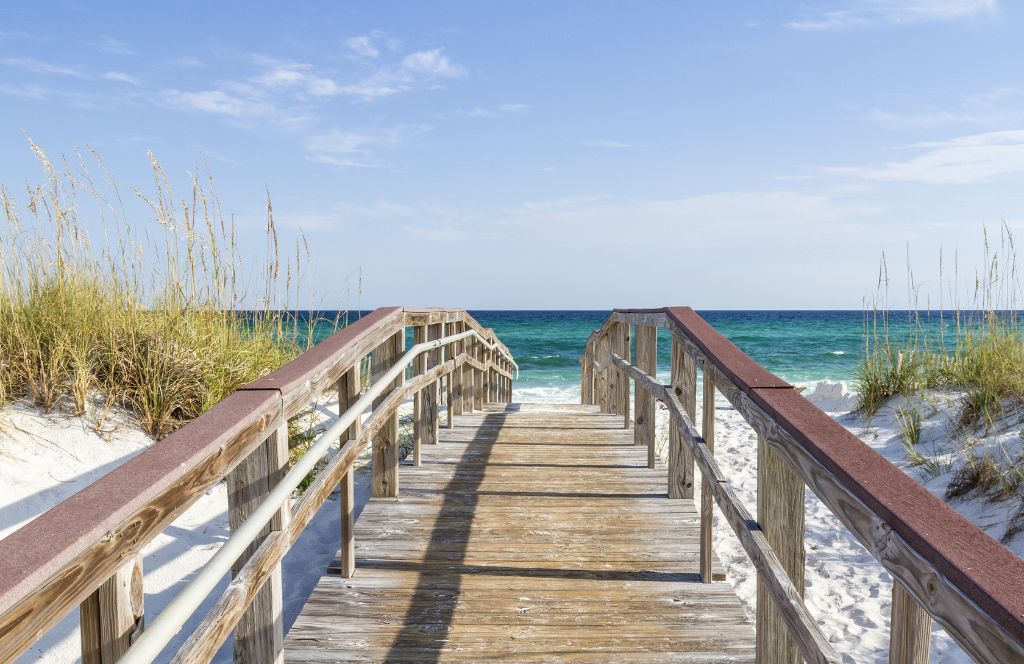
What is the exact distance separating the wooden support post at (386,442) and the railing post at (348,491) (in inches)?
26.2

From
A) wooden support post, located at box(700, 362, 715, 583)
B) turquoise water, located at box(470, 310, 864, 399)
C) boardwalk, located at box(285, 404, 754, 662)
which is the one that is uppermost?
wooden support post, located at box(700, 362, 715, 583)

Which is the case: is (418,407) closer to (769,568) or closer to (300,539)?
(300,539)

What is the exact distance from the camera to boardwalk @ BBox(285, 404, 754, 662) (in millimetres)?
2283

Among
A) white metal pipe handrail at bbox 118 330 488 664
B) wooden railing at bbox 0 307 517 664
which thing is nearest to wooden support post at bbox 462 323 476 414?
wooden railing at bbox 0 307 517 664

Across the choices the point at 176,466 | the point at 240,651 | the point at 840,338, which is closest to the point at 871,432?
the point at 240,651

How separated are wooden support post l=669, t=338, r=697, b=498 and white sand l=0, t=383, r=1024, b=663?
421 millimetres

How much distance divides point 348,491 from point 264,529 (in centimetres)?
74

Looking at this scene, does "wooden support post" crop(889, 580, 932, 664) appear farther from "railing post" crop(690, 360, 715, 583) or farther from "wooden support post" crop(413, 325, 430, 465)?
"wooden support post" crop(413, 325, 430, 465)

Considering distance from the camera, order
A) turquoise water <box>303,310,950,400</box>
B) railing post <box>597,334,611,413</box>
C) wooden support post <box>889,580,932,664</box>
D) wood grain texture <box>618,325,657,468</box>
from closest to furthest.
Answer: wooden support post <box>889,580,932,664</box> → wood grain texture <box>618,325,657,468</box> → railing post <box>597,334,611,413</box> → turquoise water <box>303,310,950,400</box>

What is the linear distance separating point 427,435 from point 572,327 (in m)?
38.7

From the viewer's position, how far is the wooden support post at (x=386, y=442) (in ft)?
11.7

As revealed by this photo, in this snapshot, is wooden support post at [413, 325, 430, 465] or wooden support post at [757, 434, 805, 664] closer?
wooden support post at [757, 434, 805, 664]

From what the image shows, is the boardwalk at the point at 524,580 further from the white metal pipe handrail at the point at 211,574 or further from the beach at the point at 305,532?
the white metal pipe handrail at the point at 211,574

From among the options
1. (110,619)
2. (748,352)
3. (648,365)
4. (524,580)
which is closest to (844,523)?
(110,619)
